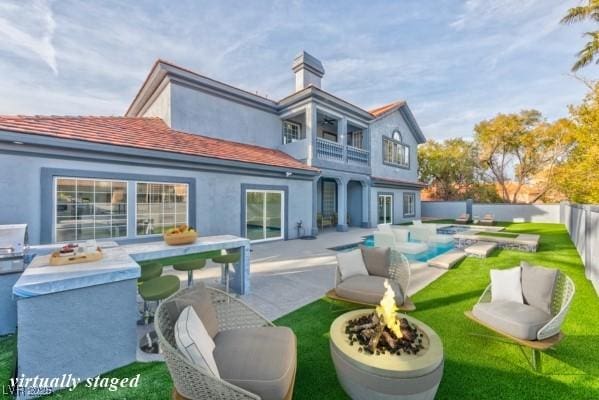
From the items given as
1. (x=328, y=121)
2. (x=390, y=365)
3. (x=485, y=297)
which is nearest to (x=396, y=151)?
(x=328, y=121)

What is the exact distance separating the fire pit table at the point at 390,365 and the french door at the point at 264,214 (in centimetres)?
873

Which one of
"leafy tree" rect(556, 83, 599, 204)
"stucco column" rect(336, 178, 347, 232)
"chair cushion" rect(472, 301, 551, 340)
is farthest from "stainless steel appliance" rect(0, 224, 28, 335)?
"leafy tree" rect(556, 83, 599, 204)

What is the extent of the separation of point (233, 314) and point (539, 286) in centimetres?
449

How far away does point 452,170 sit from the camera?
28297mm

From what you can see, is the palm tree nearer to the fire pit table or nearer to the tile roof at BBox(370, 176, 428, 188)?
the tile roof at BBox(370, 176, 428, 188)

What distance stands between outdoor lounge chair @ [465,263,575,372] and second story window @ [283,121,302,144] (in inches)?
521

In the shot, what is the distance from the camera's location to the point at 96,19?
8.81 m

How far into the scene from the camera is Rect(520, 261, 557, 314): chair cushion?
3.49m

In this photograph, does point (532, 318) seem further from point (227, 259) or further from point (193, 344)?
point (227, 259)

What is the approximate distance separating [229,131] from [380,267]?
1070 cm

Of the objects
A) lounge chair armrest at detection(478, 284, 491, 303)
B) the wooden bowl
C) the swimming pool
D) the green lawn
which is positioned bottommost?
the green lawn

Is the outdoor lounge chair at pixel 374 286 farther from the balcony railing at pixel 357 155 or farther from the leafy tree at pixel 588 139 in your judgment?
the balcony railing at pixel 357 155

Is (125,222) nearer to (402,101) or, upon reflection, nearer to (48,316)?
(48,316)

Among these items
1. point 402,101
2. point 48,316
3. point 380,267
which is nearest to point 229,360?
point 48,316
